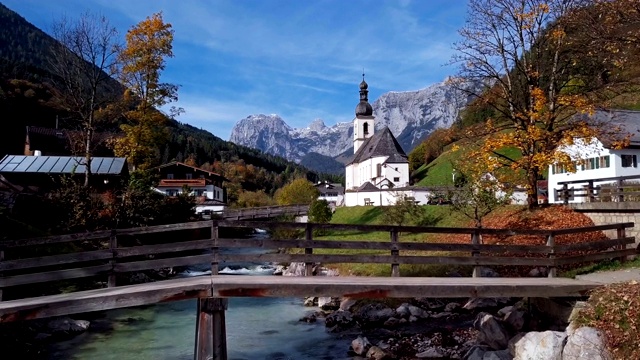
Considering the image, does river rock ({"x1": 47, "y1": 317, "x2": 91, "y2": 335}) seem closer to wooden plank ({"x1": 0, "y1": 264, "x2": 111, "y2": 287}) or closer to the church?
wooden plank ({"x1": 0, "y1": 264, "x2": 111, "y2": 287})

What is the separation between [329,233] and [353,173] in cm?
5344

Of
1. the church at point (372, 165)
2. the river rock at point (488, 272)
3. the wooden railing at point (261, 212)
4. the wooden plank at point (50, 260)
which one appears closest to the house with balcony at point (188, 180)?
the wooden railing at point (261, 212)

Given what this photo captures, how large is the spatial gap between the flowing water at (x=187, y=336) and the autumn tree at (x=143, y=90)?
1571 centimetres

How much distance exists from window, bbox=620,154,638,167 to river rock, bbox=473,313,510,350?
31256 millimetres

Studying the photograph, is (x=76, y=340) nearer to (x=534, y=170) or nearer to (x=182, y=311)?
(x=182, y=311)

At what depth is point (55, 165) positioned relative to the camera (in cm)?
3772

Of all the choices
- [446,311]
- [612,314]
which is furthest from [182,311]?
[612,314]

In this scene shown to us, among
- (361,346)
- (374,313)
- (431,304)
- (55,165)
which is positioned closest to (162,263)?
(361,346)

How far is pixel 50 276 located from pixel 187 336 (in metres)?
6.32

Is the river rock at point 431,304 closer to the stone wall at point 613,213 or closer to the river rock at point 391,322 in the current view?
the river rock at point 391,322

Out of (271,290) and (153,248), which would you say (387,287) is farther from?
(153,248)

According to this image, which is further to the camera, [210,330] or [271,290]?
[271,290]

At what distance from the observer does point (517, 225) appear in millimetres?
22953

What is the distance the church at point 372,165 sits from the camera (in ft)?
217
